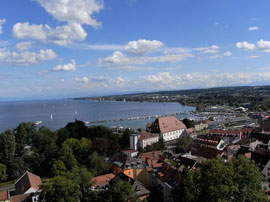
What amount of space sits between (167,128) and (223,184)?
28523 mm

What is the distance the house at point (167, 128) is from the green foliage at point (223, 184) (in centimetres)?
2627

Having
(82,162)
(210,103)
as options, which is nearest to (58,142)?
(82,162)

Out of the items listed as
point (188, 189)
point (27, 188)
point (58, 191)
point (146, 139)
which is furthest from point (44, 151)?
point (188, 189)

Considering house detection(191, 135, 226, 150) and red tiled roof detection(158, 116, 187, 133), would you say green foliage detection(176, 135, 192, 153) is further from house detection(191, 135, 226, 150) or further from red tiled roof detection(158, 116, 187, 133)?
red tiled roof detection(158, 116, 187, 133)

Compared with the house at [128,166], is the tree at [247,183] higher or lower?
higher

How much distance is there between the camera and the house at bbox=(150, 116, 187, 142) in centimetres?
4053

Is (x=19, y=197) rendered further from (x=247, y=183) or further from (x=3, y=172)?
(x=247, y=183)

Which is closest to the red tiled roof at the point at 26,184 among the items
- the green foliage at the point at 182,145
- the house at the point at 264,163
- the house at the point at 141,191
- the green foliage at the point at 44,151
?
the green foliage at the point at 44,151

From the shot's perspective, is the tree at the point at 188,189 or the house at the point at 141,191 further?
the house at the point at 141,191

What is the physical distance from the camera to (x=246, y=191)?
12953 millimetres

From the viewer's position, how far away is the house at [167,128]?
4053cm

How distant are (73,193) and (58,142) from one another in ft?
70.3

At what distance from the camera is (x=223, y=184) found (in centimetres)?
1280

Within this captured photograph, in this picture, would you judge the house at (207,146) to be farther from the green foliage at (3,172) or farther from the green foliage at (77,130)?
the green foliage at (3,172)
